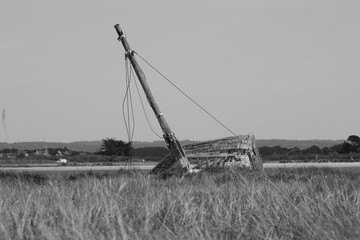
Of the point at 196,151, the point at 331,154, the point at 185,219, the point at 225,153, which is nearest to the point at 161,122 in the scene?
the point at 196,151

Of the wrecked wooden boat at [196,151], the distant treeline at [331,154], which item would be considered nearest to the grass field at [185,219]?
the wrecked wooden boat at [196,151]

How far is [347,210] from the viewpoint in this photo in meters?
8.27

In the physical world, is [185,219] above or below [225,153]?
below

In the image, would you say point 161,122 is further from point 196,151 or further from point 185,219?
point 185,219

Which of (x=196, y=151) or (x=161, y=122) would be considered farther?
(x=161, y=122)

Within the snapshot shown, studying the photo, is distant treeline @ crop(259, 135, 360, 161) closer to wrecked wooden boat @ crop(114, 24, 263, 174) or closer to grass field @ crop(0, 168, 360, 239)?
wrecked wooden boat @ crop(114, 24, 263, 174)

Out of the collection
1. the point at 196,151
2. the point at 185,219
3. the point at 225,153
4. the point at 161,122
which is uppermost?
the point at 161,122

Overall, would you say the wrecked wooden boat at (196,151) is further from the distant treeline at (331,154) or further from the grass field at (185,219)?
the distant treeline at (331,154)

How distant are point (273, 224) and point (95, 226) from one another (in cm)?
176

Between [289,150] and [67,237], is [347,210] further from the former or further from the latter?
[289,150]

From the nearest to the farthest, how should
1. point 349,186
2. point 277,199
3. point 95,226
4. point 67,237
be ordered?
point 67,237 → point 95,226 → point 277,199 → point 349,186

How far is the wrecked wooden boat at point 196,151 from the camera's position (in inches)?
850

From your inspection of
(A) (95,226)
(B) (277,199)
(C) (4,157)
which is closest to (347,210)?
(B) (277,199)

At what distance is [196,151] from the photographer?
22906 millimetres
